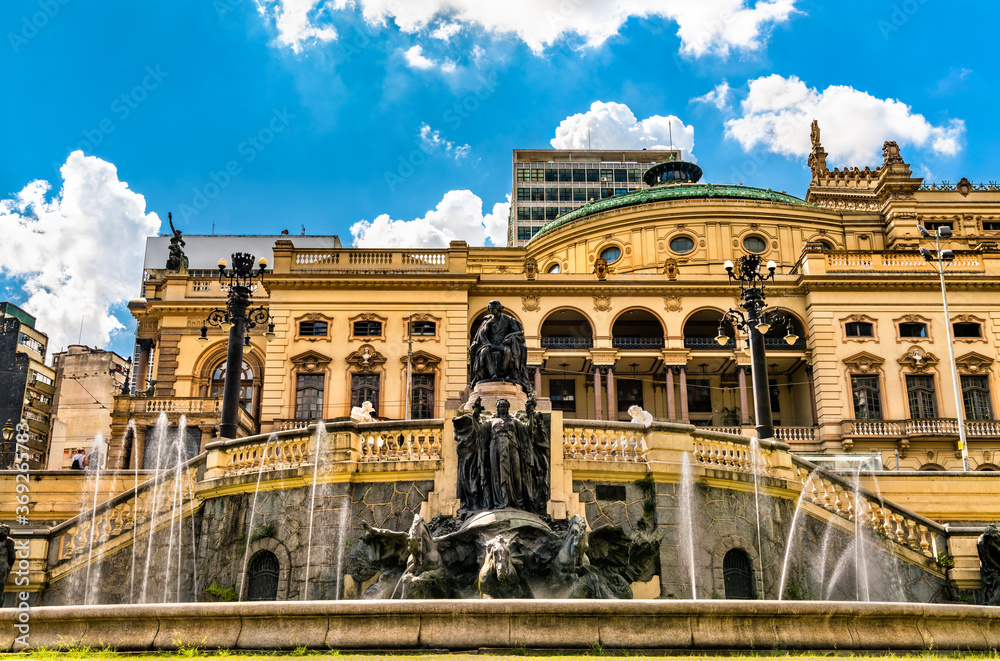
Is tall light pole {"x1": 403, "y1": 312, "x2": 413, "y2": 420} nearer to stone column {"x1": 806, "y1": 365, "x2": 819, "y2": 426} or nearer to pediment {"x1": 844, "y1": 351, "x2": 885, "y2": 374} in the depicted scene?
stone column {"x1": 806, "y1": 365, "x2": 819, "y2": 426}

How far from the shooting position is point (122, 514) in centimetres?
1767

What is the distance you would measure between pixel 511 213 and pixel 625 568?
9039 cm

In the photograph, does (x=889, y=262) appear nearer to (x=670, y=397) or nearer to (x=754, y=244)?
(x=754, y=244)

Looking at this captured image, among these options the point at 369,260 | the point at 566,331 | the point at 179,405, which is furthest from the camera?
the point at 566,331

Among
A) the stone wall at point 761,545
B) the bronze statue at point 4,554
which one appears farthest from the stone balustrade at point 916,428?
the bronze statue at point 4,554

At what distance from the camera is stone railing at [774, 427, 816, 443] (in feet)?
133

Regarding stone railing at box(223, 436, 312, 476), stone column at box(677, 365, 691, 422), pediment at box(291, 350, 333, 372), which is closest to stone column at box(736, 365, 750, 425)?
stone column at box(677, 365, 691, 422)

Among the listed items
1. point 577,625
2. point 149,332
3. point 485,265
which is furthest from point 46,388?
point 577,625

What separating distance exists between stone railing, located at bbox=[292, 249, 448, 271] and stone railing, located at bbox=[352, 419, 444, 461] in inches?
1075

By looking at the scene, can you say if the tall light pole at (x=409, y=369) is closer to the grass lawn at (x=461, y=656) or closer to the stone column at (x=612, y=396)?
the stone column at (x=612, y=396)

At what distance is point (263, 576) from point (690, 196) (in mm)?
42908

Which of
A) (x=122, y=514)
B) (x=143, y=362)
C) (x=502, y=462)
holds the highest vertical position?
(x=143, y=362)

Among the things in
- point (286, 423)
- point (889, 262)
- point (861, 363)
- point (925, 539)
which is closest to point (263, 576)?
point (925, 539)

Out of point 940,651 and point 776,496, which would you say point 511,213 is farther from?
point 940,651
